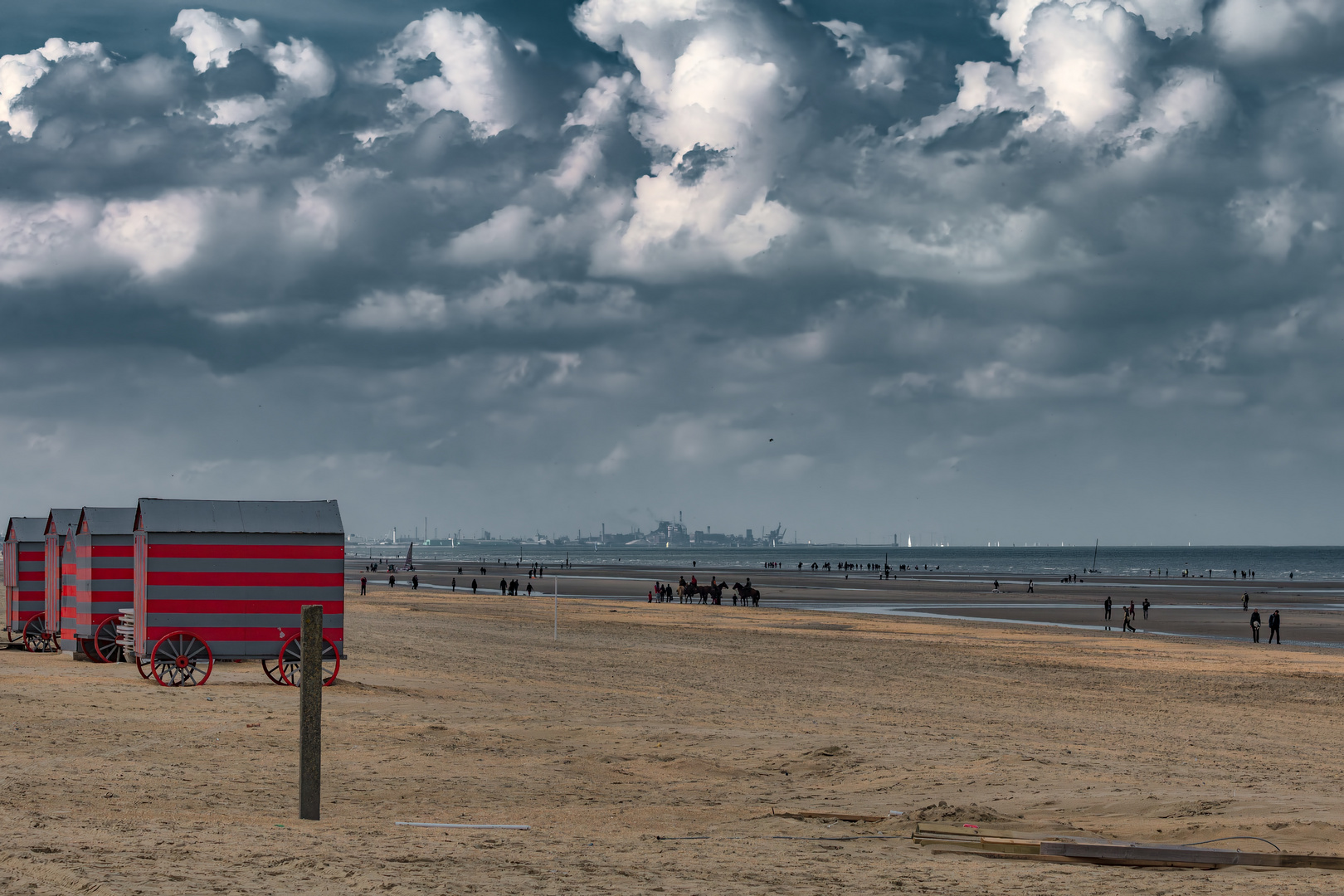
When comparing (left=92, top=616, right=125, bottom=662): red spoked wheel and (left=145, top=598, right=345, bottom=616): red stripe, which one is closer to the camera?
(left=145, top=598, right=345, bottom=616): red stripe

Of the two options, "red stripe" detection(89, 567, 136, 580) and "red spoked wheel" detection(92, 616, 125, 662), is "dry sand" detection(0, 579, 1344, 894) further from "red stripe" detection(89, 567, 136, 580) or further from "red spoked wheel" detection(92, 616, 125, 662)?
"red stripe" detection(89, 567, 136, 580)

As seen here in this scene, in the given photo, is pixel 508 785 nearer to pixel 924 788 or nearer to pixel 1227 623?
pixel 924 788

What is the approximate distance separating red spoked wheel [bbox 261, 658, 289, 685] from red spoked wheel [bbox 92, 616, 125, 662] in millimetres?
3666

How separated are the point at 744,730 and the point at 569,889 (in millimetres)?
9550

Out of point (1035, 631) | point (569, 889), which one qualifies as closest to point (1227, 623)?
point (1035, 631)

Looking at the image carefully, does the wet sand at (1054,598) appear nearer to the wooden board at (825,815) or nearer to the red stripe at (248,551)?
the red stripe at (248,551)

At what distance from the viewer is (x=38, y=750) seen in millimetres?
14195

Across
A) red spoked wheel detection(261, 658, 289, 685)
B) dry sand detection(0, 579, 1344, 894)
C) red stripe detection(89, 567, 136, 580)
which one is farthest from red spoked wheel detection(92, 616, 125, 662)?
red spoked wheel detection(261, 658, 289, 685)

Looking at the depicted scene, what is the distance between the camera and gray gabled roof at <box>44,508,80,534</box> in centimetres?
3047

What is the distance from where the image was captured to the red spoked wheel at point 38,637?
30.5 metres

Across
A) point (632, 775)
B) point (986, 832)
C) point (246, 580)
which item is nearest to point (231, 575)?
point (246, 580)

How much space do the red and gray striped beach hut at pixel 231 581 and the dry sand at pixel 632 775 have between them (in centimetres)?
91

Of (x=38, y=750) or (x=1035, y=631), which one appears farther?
(x=1035, y=631)

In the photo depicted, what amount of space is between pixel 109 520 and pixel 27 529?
970 centimetres
